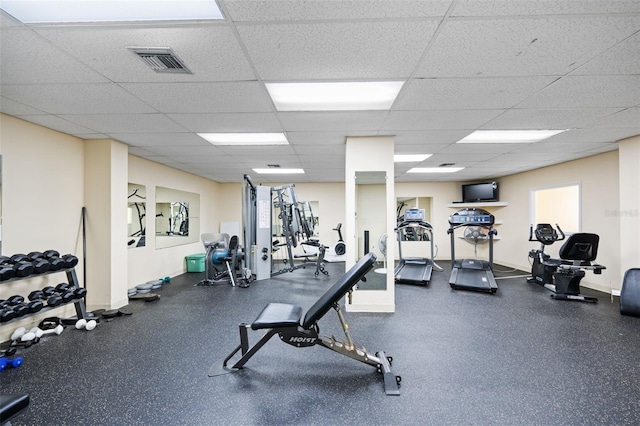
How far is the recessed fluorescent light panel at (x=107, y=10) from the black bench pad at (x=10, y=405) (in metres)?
1.81

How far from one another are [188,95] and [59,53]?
813mm

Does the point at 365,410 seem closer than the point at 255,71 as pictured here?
Yes

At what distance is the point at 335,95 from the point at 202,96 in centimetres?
117

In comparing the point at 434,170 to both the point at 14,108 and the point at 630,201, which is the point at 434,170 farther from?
the point at 14,108

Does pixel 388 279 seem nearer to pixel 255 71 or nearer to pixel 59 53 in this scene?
pixel 255 71

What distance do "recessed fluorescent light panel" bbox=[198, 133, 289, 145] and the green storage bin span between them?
3395mm

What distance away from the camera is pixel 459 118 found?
2947 millimetres

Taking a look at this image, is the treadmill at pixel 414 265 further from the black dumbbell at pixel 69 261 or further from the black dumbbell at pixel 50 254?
the black dumbbell at pixel 50 254

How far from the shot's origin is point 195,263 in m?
6.34

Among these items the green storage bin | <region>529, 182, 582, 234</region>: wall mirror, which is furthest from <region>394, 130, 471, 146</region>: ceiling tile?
the green storage bin

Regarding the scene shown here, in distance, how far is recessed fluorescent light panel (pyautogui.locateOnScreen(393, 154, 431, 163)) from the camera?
4707 millimetres

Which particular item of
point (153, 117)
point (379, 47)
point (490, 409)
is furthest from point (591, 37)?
point (153, 117)

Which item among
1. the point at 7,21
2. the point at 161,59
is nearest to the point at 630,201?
the point at 161,59

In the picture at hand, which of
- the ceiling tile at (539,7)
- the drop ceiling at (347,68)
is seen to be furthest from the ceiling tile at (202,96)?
the ceiling tile at (539,7)
